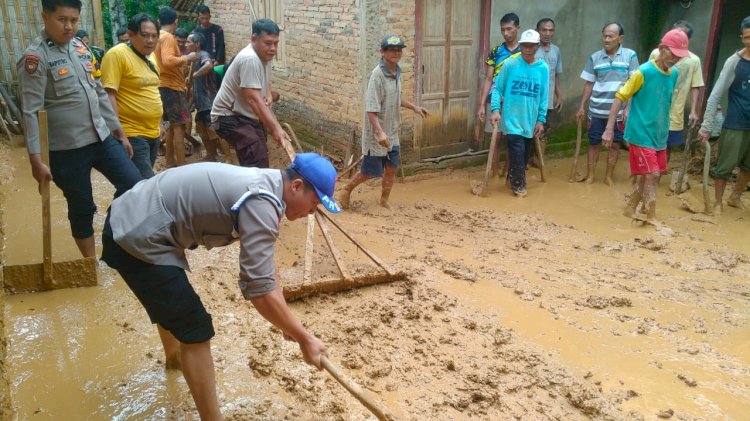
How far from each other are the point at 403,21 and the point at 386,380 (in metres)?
4.96

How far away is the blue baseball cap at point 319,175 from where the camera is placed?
2.33 m

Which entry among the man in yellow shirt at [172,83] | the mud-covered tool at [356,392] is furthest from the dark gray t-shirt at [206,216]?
the man in yellow shirt at [172,83]

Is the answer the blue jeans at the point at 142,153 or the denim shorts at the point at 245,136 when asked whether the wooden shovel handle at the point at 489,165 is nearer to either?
the denim shorts at the point at 245,136

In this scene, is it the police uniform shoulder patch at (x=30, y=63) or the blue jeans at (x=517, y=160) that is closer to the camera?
the police uniform shoulder patch at (x=30, y=63)

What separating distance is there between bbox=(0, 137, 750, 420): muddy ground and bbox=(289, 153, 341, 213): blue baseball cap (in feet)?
3.94

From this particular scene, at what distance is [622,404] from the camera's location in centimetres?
305

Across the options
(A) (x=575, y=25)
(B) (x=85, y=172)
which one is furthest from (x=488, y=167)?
(B) (x=85, y=172)

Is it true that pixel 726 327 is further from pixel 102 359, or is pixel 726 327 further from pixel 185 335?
pixel 102 359

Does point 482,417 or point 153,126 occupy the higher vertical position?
point 153,126

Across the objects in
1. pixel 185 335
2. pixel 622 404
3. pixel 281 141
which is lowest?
pixel 622 404

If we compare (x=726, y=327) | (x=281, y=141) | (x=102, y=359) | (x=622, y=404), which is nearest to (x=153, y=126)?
(x=281, y=141)

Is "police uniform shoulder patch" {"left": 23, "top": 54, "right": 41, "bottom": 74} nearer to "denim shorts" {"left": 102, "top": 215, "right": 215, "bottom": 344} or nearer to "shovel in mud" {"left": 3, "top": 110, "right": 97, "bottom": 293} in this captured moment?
"shovel in mud" {"left": 3, "top": 110, "right": 97, "bottom": 293}

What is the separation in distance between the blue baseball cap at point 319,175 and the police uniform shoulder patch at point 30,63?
89.7 inches

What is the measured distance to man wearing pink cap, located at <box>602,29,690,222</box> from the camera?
18.5 feet
